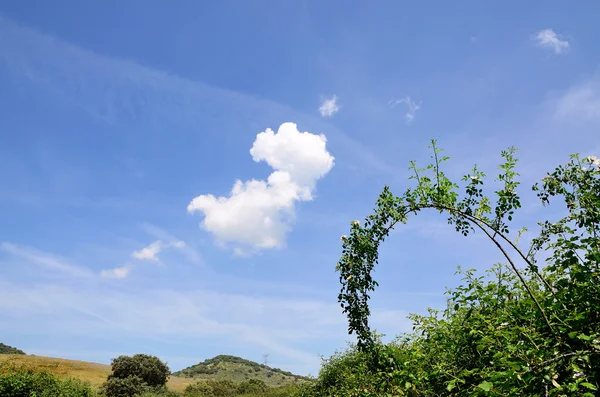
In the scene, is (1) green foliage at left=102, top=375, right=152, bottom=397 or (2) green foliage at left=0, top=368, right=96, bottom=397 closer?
(2) green foliage at left=0, top=368, right=96, bottom=397

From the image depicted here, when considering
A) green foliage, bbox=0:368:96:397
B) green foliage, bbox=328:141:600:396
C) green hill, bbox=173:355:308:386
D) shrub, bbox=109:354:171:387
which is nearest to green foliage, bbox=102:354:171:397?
shrub, bbox=109:354:171:387

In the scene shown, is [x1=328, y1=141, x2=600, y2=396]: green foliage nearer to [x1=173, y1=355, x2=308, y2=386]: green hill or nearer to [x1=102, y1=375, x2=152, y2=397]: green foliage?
[x1=102, y1=375, x2=152, y2=397]: green foliage

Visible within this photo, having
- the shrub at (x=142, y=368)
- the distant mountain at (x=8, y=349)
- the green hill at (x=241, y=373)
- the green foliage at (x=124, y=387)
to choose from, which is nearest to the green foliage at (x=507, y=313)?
the green foliage at (x=124, y=387)

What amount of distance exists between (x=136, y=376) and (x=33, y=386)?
21.7m

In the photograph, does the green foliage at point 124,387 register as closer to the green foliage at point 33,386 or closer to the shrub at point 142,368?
the shrub at point 142,368

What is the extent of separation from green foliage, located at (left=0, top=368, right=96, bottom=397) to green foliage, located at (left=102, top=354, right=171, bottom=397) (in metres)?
17.2

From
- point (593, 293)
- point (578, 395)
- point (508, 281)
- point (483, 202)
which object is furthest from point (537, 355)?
point (508, 281)

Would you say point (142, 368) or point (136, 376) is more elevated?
point (142, 368)

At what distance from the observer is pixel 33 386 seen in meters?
24.2

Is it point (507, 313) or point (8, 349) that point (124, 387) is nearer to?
point (507, 313)

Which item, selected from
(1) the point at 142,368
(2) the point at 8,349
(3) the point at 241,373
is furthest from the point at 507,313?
(2) the point at 8,349

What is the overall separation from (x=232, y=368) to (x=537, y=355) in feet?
321

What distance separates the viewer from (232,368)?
92.6 metres

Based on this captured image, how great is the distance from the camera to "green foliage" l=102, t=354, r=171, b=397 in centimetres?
4141
